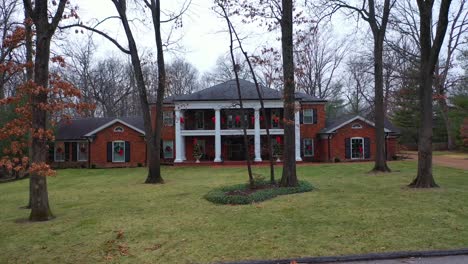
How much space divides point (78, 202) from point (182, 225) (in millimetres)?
5815

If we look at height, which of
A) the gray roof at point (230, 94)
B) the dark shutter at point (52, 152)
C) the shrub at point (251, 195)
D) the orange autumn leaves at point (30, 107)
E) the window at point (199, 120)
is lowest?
the shrub at point (251, 195)

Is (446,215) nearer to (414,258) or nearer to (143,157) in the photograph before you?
(414,258)

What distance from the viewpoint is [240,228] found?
8.37 metres

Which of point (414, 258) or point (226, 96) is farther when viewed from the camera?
point (226, 96)

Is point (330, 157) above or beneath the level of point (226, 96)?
beneath

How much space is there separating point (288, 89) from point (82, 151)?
79.6 ft

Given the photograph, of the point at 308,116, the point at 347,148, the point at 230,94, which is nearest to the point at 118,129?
the point at 230,94

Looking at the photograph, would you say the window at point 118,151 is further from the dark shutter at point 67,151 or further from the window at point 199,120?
the window at point 199,120

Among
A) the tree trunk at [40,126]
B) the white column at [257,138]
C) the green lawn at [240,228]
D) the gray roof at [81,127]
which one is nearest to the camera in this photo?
the green lawn at [240,228]

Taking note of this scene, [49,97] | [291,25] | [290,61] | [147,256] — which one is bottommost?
[147,256]

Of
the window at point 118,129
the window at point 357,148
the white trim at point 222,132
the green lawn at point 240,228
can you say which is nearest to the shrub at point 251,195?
the green lawn at point 240,228

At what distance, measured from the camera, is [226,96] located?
31562 millimetres

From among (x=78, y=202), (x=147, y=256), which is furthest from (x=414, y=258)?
(x=78, y=202)

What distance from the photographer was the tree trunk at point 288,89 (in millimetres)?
13391
